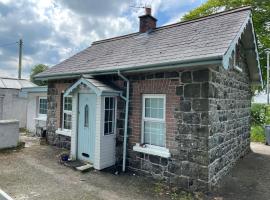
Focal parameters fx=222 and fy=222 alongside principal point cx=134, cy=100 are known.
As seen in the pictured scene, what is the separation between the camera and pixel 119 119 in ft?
26.2

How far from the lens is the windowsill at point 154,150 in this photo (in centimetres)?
659

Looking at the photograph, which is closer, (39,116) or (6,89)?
(39,116)

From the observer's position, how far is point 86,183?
6.45 m

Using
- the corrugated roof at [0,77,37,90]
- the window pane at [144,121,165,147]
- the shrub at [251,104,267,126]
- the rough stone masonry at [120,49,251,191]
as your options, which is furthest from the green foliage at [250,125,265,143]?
the corrugated roof at [0,77,37,90]

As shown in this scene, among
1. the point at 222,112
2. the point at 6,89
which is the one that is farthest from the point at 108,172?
the point at 6,89

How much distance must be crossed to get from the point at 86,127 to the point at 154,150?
268cm

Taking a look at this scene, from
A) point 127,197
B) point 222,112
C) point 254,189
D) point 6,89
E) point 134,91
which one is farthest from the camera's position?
point 6,89

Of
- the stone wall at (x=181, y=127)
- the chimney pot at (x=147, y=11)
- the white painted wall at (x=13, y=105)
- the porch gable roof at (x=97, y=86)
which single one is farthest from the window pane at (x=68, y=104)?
the white painted wall at (x=13, y=105)

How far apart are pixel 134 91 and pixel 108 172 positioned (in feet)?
9.35

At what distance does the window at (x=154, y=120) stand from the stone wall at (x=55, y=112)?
14.1ft

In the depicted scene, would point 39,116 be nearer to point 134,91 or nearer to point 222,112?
point 134,91

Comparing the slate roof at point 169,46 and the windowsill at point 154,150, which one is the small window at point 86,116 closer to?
the slate roof at point 169,46

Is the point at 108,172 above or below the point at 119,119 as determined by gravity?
below

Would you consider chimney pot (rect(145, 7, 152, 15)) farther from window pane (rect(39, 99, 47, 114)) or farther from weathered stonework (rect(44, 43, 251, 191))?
window pane (rect(39, 99, 47, 114))
